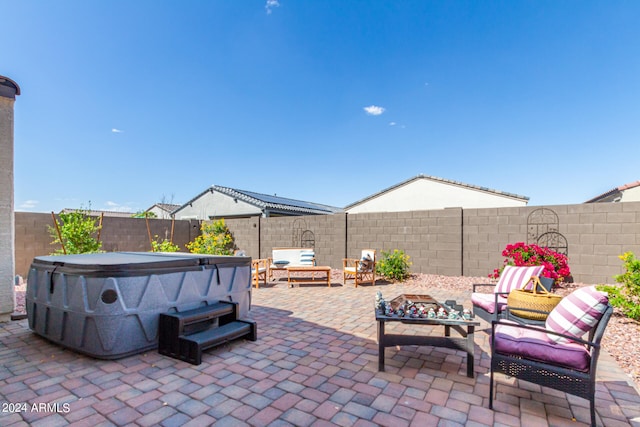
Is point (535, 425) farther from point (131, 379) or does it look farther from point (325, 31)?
point (325, 31)

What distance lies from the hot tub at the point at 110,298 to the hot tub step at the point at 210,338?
A: 1.39 feet

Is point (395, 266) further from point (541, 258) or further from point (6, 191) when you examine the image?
point (6, 191)

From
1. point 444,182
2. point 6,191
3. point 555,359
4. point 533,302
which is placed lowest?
point 555,359

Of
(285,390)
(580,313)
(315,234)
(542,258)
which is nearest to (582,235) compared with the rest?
(542,258)

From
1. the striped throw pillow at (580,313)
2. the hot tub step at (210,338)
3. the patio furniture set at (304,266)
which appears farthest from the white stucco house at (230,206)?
the striped throw pillow at (580,313)

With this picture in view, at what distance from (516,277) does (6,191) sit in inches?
273

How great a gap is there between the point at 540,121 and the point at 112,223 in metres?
12.8

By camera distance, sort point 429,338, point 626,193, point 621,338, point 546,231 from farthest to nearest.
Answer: point 626,193
point 546,231
point 621,338
point 429,338

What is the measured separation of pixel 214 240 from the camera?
33.6 ft

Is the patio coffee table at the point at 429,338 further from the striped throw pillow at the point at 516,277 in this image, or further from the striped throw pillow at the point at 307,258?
the striped throw pillow at the point at 307,258

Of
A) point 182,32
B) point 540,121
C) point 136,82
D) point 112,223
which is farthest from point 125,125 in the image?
point 540,121

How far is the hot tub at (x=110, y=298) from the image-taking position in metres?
2.83

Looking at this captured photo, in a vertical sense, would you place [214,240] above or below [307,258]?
above

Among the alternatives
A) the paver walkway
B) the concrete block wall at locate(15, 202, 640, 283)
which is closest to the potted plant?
the concrete block wall at locate(15, 202, 640, 283)
